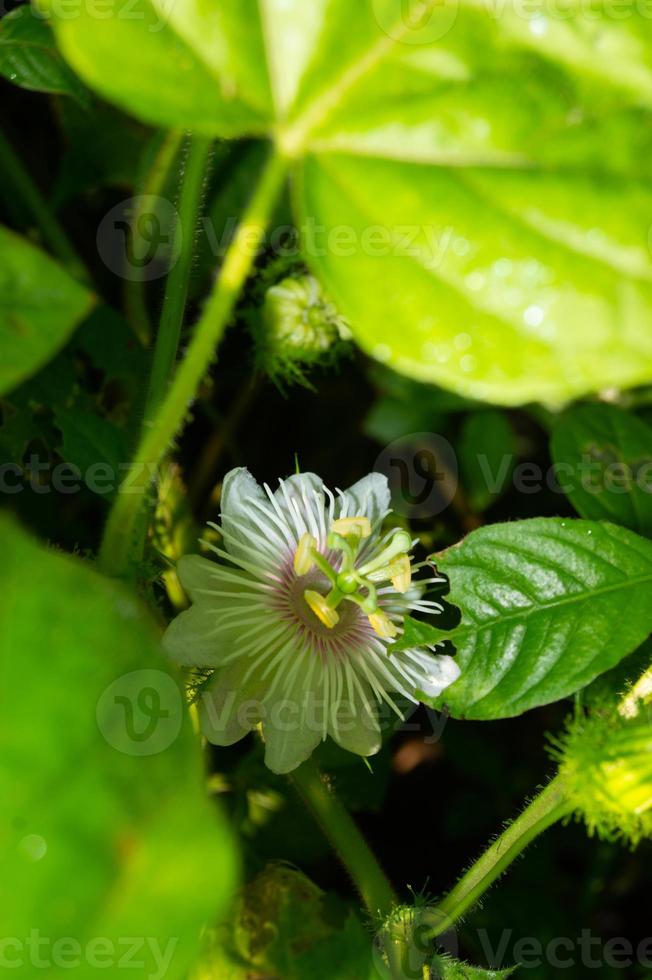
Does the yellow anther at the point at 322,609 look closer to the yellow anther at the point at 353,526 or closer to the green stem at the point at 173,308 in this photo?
the yellow anther at the point at 353,526

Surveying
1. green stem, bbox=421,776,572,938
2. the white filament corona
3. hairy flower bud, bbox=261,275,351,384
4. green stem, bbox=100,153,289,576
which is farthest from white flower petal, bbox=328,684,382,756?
hairy flower bud, bbox=261,275,351,384

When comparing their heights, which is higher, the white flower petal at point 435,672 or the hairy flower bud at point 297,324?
the hairy flower bud at point 297,324

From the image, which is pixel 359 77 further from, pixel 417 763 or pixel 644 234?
pixel 417 763

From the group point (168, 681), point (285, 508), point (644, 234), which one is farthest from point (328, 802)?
point (644, 234)

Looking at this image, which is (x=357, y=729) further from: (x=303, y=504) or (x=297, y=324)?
(x=297, y=324)

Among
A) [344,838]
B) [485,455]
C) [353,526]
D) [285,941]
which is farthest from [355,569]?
[485,455]

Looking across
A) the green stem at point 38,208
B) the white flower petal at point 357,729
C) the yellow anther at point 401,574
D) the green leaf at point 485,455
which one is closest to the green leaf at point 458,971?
the white flower petal at point 357,729

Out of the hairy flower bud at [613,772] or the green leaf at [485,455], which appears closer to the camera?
the hairy flower bud at [613,772]
